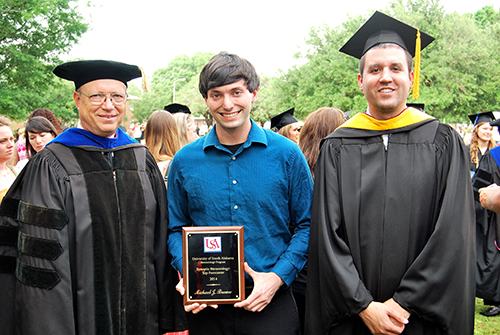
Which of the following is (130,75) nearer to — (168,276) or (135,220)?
(135,220)

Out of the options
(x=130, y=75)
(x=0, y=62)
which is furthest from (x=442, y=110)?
(x=130, y=75)

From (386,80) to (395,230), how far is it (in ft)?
2.82

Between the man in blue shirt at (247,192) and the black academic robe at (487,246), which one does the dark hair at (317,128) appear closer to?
the man in blue shirt at (247,192)

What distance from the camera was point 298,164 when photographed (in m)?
2.39

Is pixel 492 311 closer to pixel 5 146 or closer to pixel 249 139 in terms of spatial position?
pixel 249 139

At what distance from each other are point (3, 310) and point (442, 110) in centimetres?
2578

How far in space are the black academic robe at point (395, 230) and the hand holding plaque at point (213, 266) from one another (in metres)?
0.51

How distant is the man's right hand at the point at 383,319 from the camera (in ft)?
6.77

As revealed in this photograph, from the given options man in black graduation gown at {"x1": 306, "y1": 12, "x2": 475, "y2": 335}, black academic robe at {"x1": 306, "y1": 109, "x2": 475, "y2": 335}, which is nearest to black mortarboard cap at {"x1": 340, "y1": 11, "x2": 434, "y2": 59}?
man in black graduation gown at {"x1": 306, "y1": 12, "x2": 475, "y2": 335}

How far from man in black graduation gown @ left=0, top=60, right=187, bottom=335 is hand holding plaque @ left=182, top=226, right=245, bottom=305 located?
51 cm

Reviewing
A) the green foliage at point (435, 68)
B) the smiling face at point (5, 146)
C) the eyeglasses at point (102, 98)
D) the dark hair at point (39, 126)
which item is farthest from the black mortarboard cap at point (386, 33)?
the green foliage at point (435, 68)

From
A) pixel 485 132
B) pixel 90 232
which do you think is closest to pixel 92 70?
pixel 90 232

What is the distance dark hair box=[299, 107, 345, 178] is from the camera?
3793mm

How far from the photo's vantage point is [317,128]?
3836 mm
